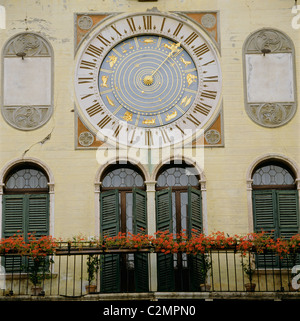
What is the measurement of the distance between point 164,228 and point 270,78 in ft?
13.1

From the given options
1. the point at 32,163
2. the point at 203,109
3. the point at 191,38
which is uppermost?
the point at 191,38

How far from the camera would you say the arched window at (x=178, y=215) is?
23.4 metres

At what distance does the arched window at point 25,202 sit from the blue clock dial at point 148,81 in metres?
2.18

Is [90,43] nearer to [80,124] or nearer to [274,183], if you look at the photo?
[80,124]

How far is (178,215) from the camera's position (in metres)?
24.1

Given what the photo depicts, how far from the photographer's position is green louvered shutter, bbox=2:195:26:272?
78.7 feet

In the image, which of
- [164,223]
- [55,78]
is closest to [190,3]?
[55,78]

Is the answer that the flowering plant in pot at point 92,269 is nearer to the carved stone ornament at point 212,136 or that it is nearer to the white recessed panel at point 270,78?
the carved stone ornament at point 212,136

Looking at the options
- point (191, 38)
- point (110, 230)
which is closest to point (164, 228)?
point (110, 230)

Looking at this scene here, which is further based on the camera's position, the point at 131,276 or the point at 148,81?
the point at 148,81

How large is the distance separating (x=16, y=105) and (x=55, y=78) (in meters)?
1.02

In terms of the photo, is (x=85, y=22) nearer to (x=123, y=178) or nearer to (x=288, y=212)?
(x=123, y=178)

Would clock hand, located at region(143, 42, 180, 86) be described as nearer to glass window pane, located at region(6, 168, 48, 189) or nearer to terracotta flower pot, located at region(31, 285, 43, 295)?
glass window pane, located at region(6, 168, 48, 189)
